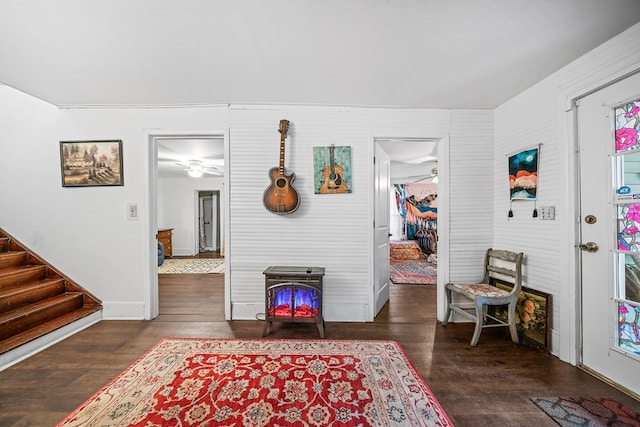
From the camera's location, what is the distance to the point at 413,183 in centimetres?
730

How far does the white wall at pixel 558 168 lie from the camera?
1818 mm

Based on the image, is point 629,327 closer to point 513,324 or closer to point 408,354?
point 513,324

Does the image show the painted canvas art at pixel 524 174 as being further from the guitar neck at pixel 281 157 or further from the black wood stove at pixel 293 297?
the guitar neck at pixel 281 157

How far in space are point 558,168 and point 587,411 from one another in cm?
Result: 177

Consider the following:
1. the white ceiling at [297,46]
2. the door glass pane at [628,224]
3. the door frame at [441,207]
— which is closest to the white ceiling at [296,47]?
the white ceiling at [297,46]

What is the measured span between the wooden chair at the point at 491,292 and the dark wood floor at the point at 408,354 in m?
0.18

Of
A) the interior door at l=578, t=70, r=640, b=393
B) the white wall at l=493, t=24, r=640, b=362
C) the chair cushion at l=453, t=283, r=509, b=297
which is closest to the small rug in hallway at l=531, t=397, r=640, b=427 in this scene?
the interior door at l=578, t=70, r=640, b=393

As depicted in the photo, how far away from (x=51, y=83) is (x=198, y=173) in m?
3.59

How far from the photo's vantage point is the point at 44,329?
2.32 m

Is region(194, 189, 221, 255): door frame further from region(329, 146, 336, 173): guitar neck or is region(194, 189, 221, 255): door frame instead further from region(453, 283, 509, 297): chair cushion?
region(453, 283, 509, 297): chair cushion

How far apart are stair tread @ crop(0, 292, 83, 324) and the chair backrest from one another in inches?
179

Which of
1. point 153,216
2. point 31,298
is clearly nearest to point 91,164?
point 153,216

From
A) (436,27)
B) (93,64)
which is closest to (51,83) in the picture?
(93,64)

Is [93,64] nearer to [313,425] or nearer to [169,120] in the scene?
[169,120]
